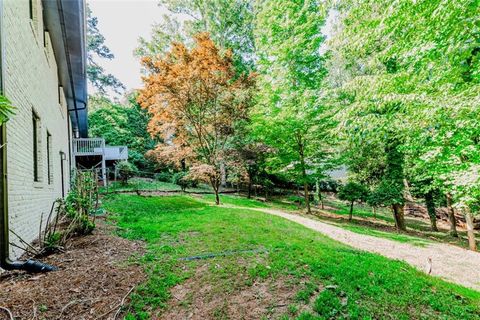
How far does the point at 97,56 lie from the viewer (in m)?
22.0

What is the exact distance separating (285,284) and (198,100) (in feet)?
30.1

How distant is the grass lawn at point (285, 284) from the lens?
2.96m

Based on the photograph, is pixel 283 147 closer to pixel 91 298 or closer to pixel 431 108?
pixel 431 108

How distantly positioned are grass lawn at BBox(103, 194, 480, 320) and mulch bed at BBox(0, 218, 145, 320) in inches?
10.0

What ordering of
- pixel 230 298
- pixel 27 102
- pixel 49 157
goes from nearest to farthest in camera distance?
pixel 230 298, pixel 27 102, pixel 49 157

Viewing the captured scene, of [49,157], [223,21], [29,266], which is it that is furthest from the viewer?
[223,21]

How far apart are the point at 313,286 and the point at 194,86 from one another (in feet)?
30.4

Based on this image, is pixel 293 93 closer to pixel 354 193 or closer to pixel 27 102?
pixel 354 193

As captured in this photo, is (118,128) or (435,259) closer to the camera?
(435,259)

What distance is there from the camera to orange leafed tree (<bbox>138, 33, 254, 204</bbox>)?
10422mm

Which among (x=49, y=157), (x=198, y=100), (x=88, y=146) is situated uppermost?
(x=198, y=100)

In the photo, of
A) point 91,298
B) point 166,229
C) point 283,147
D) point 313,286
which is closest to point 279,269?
point 313,286

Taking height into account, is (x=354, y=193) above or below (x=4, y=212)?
below

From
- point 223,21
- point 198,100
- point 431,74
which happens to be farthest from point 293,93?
point 223,21
